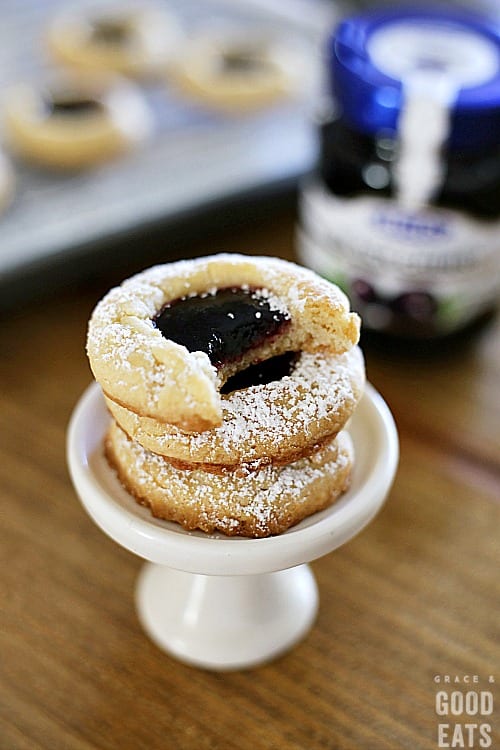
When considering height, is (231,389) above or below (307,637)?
above

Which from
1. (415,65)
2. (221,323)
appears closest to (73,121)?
(415,65)

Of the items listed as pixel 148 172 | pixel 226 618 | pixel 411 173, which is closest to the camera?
pixel 226 618

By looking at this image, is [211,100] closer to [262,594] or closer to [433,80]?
[433,80]

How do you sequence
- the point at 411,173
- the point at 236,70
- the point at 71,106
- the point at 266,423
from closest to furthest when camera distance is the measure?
the point at 266,423, the point at 411,173, the point at 71,106, the point at 236,70

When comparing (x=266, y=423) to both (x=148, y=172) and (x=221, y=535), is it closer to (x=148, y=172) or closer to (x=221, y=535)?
(x=221, y=535)

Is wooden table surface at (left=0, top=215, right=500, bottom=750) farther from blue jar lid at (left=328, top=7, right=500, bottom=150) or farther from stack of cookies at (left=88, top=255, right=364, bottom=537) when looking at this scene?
blue jar lid at (left=328, top=7, right=500, bottom=150)

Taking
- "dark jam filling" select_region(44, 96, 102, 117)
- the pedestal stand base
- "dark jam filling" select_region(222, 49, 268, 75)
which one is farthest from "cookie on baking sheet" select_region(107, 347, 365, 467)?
"dark jam filling" select_region(222, 49, 268, 75)

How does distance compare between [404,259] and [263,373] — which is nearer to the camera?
[263,373]
